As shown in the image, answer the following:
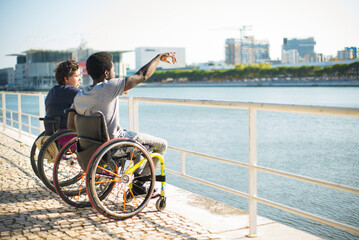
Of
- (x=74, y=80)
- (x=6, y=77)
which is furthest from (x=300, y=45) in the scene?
(x=74, y=80)

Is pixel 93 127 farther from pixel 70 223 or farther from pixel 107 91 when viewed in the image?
pixel 70 223

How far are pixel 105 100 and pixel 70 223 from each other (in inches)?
37.5

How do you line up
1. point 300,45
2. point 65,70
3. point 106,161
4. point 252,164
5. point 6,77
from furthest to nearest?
point 6,77, point 300,45, point 65,70, point 106,161, point 252,164

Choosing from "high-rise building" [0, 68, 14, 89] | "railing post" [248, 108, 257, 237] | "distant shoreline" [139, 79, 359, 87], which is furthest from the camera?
"high-rise building" [0, 68, 14, 89]

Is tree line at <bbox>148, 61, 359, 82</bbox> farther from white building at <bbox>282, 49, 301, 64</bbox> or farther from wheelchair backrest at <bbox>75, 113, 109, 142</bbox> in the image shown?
wheelchair backrest at <bbox>75, 113, 109, 142</bbox>

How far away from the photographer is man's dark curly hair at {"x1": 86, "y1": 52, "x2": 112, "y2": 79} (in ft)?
10.2

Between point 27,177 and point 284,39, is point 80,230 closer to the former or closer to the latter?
point 27,177

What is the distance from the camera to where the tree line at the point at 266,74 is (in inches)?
3743

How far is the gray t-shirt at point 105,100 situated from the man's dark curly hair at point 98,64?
115 millimetres

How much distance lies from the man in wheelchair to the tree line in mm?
93191

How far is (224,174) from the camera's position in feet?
65.4

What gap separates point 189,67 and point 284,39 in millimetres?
36901

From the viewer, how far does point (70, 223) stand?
10.4 ft

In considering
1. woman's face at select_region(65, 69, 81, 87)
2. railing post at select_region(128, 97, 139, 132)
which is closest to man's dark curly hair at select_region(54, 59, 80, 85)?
woman's face at select_region(65, 69, 81, 87)
